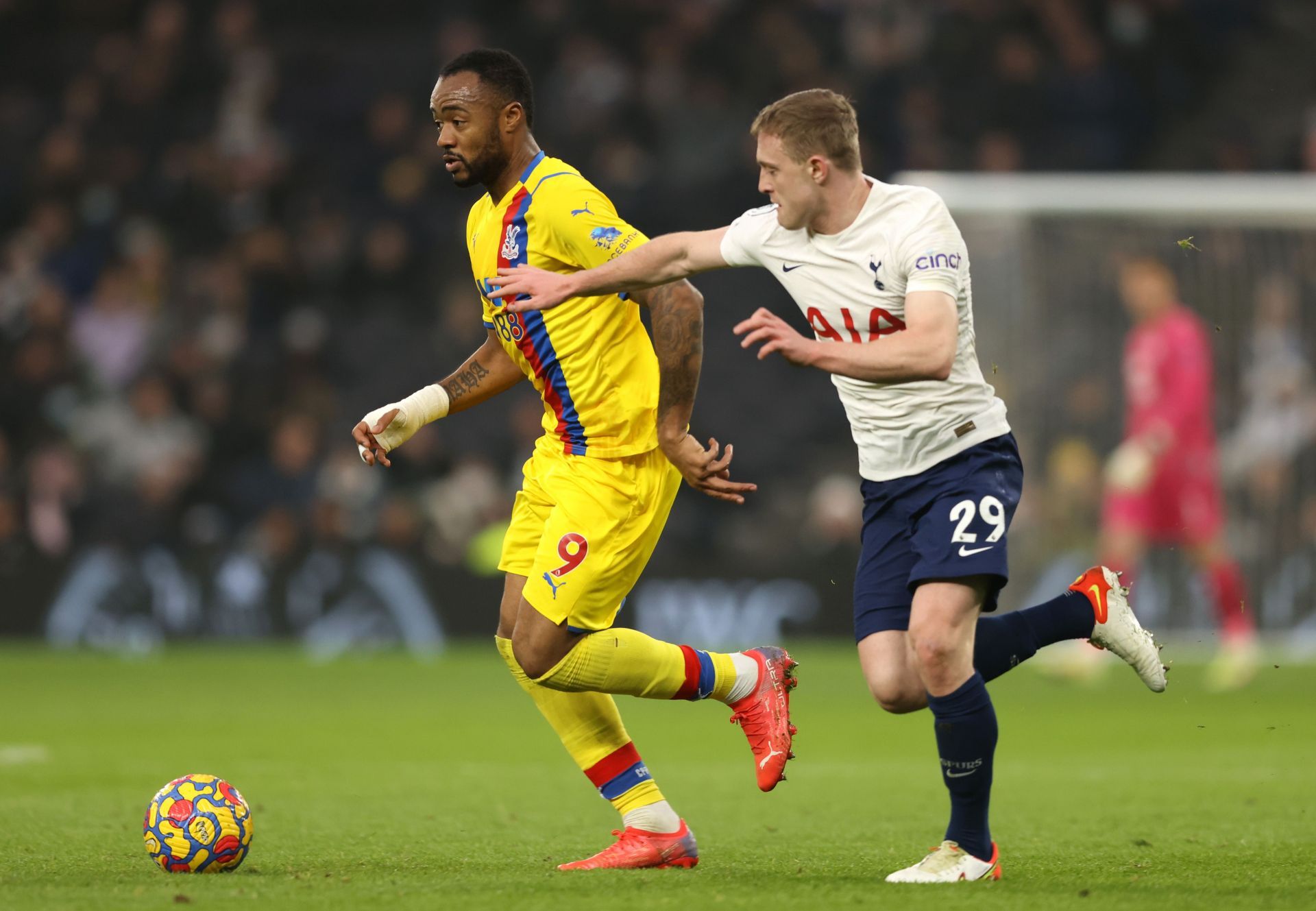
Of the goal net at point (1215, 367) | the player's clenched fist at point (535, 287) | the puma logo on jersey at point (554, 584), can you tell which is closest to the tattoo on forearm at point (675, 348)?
the player's clenched fist at point (535, 287)

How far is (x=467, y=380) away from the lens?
577cm

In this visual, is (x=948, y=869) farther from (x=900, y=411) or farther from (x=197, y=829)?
(x=197, y=829)

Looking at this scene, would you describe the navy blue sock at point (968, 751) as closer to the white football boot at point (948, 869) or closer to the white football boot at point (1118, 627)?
the white football boot at point (948, 869)

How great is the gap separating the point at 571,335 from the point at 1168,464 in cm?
704

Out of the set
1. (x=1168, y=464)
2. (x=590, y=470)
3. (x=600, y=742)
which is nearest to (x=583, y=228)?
(x=590, y=470)

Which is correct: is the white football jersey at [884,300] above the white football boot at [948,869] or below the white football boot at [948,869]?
above

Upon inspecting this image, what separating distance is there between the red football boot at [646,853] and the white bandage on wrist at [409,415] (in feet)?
4.45

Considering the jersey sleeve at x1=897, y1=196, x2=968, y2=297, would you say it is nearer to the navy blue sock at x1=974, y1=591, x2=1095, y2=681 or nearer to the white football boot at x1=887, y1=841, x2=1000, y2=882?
the navy blue sock at x1=974, y1=591, x2=1095, y2=681

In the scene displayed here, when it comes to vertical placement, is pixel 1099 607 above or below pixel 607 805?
above

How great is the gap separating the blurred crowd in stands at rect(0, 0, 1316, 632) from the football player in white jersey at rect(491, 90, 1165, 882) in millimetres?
9095

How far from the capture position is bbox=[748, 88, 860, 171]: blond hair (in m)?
4.69

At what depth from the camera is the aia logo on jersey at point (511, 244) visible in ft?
17.6

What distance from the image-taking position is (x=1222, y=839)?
18.9 ft

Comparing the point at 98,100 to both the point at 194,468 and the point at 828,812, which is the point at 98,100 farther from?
the point at 828,812
